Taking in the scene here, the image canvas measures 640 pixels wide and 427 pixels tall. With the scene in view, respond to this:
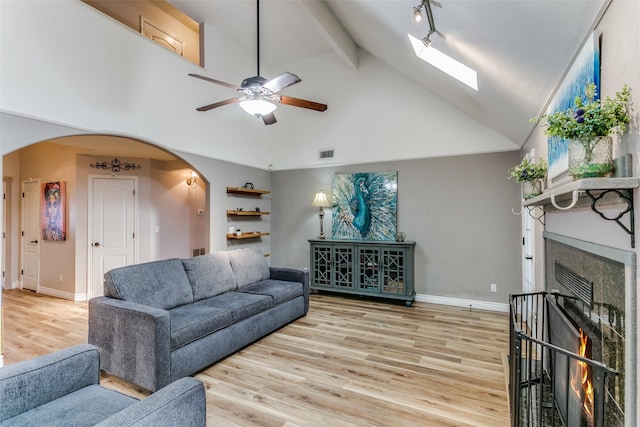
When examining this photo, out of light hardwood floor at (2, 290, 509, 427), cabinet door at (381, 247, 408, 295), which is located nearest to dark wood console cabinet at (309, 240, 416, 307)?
cabinet door at (381, 247, 408, 295)

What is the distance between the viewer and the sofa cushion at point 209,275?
340cm

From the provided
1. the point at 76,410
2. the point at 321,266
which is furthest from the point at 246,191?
the point at 76,410

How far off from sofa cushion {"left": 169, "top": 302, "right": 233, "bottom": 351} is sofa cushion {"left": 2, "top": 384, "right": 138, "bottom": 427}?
0.87 metres

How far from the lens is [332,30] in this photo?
4281 mm

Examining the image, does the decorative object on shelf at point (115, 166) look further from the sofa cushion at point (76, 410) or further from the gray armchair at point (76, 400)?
the sofa cushion at point (76, 410)

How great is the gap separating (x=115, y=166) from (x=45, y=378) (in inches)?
194

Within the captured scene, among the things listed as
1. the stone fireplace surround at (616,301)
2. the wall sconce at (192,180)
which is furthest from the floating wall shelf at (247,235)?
the stone fireplace surround at (616,301)

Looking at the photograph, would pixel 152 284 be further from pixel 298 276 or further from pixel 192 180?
pixel 192 180

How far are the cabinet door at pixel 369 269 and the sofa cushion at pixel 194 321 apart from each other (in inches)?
96.9

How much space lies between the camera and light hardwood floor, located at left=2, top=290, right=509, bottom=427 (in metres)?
2.19

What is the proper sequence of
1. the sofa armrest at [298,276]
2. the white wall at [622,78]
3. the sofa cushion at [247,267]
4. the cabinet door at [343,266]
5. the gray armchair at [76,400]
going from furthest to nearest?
the cabinet door at [343,266], the sofa armrest at [298,276], the sofa cushion at [247,267], the gray armchair at [76,400], the white wall at [622,78]

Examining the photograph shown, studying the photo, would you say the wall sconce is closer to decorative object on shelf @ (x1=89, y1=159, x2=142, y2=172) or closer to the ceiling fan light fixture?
decorative object on shelf @ (x1=89, y1=159, x2=142, y2=172)

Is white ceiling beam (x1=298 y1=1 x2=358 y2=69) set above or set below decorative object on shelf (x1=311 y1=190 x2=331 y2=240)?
above

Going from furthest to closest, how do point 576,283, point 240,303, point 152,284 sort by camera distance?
point 240,303
point 152,284
point 576,283
